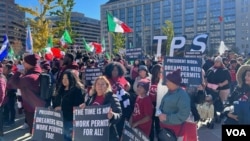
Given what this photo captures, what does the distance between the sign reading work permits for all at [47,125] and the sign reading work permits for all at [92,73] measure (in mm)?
A: 2673

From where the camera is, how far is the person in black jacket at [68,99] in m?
5.33

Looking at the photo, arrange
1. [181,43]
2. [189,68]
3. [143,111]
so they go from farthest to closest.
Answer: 1. [181,43]
2. [189,68]
3. [143,111]

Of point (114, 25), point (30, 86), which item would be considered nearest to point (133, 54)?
point (114, 25)

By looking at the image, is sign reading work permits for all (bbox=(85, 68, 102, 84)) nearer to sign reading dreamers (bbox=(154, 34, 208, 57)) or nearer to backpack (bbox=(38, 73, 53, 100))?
Answer: sign reading dreamers (bbox=(154, 34, 208, 57))

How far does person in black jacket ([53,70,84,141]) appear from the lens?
5332mm

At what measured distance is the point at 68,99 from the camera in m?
5.33

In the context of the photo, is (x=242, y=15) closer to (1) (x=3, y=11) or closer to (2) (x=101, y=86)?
(1) (x=3, y=11)

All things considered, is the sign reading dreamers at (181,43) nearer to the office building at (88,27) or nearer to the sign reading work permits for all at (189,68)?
the sign reading work permits for all at (189,68)

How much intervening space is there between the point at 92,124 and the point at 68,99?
2.51ft

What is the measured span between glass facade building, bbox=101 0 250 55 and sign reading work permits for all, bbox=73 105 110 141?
93481 mm

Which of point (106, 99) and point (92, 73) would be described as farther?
point (92, 73)

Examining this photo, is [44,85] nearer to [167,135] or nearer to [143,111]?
[143,111]

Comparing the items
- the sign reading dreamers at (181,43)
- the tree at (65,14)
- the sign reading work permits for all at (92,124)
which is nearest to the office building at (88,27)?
the tree at (65,14)

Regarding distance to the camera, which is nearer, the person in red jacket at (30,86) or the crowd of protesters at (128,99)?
the crowd of protesters at (128,99)
